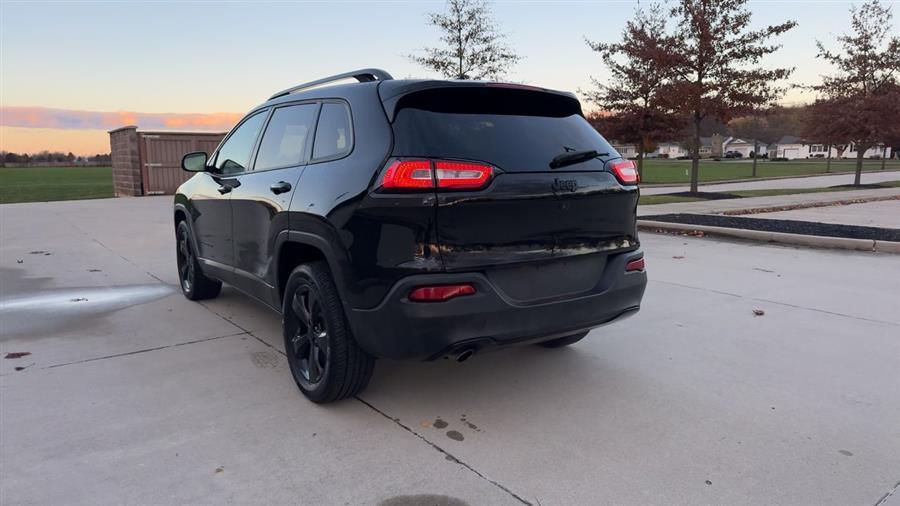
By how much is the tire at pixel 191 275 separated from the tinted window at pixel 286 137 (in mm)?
1797

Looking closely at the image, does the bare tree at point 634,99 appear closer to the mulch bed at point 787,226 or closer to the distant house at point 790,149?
the mulch bed at point 787,226

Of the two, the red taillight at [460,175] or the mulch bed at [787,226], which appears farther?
→ the mulch bed at [787,226]

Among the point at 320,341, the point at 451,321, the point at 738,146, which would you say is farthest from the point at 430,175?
the point at 738,146

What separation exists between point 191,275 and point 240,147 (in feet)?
5.48

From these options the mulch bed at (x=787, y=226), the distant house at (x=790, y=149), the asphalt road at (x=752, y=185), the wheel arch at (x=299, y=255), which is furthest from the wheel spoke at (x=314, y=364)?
the distant house at (x=790, y=149)

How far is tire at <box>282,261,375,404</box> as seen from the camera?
10.7 ft

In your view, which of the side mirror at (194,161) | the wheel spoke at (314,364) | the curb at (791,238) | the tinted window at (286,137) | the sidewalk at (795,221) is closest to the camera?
the wheel spoke at (314,364)

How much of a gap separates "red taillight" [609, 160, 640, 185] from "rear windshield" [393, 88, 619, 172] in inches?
4.1

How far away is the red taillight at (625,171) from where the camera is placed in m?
3.55

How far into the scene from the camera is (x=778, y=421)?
3266mm

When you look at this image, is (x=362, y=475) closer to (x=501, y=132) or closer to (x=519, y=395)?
(x=519, y=395)

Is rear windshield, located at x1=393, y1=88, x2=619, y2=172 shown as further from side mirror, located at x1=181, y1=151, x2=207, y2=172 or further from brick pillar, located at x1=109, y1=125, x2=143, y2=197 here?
brick pillar, located at x1=109, y1=125, x2=143, y2=197

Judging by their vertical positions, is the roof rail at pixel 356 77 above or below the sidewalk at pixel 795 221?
above

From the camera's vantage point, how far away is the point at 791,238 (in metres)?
9.38
